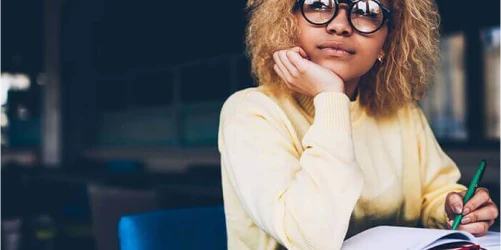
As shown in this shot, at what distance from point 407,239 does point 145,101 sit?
6.98m

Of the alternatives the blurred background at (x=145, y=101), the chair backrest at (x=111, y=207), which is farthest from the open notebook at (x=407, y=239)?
the blurred background at (x=145, y=101)

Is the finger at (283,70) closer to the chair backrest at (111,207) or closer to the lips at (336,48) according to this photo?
the lips at (336,48)

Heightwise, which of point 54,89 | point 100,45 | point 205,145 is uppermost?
point 100,45

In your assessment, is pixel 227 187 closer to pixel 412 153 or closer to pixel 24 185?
pixel 412 153

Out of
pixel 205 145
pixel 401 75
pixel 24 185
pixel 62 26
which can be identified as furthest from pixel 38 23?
pixel 401 75

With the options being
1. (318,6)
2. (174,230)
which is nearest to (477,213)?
(318,6)

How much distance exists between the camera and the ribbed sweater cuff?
35.8 inches

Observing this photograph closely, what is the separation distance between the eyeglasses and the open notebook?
0.37 m

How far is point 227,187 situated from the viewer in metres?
1.09

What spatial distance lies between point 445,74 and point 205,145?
2.79 metres

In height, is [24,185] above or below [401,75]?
below

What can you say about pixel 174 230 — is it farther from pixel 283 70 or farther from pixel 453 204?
pixel 453 204

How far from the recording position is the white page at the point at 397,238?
2.61 feet

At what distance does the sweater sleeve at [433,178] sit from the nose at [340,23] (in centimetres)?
45
